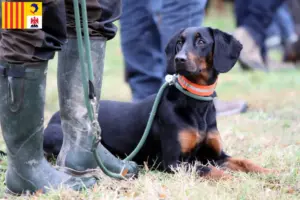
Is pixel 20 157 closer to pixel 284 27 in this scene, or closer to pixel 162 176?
pixel 162 176

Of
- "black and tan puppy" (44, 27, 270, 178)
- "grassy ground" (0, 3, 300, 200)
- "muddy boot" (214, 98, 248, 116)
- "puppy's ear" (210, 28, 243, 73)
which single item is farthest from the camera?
"muddy boot" (214, 98, 248, 116)

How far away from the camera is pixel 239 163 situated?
128 inches

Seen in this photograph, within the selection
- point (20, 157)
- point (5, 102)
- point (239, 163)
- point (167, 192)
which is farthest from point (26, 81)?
point (239, 163)

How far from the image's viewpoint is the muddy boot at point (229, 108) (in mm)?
5023

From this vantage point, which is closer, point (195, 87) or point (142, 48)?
point (195, 87)

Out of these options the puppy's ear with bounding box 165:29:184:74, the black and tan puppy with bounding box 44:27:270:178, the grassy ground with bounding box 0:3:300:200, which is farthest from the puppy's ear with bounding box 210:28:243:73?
the grassy ground with bounding box 0:3:300:200

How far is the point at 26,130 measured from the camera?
8.77 ft

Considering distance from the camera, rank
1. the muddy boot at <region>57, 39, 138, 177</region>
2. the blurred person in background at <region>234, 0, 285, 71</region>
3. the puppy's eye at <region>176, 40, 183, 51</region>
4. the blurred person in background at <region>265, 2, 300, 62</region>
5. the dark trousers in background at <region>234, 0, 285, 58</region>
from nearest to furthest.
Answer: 1. the muddy boot at <region>57, 39, 138, 177</region>
2. the puppy's eye at <region>176, 40, 183, 51</region>
3. the blurred person in background at <region>234, 0, 285, 71</region>
4. the dark trousers in background at <region>234, 0, 285, 58</region>
5. the blurred person in background at <region>265, 2, 300, 62</region>

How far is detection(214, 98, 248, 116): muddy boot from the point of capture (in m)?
5.02

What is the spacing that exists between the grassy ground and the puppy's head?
1.95 ft

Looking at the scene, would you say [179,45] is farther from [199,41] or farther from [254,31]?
[254,31]

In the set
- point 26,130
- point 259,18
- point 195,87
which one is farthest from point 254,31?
point 26,130

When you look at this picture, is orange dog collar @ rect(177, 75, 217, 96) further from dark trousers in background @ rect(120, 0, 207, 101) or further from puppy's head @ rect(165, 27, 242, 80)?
dark trousers in background @ rect(120, 0, 207, 101)

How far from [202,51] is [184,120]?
17.0 inches
